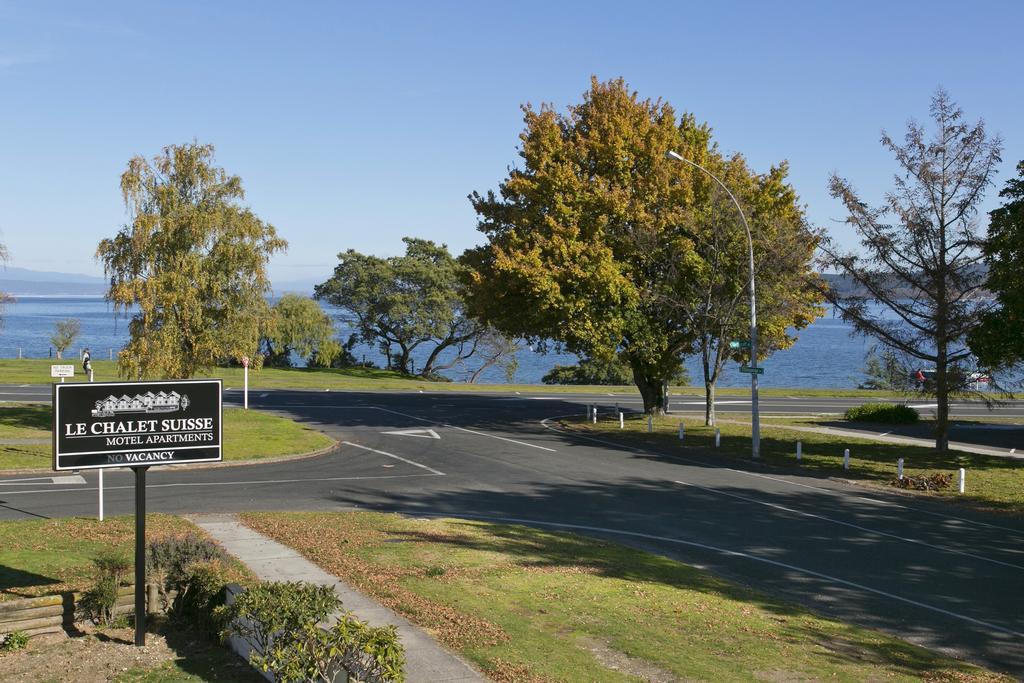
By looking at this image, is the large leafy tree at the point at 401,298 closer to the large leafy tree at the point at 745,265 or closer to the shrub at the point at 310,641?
the large leafy tree at the point at 745,265

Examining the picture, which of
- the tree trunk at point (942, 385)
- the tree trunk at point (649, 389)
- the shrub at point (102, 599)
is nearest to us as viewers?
the shrub at point (102, 599)

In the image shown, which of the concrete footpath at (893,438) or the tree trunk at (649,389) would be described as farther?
the tree trunk at (649,389)

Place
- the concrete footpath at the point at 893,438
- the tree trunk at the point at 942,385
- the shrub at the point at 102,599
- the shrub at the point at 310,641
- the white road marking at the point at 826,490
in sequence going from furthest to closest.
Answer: the concrete footpath at the point at 893,438, the tree trunk at the point at 942,385, the white road marking at the point at 826,490, the shrub at the point at 102,599, the shrub at the point at 310,641

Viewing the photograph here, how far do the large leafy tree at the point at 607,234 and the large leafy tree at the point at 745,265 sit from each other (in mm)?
121

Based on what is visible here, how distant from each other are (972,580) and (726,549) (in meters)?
4.33

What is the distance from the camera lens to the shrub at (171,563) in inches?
477

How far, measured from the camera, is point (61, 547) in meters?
16.3

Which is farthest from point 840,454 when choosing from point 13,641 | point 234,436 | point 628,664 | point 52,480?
point 13,641

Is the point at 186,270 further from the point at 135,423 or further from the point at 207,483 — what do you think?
the point at 135,423

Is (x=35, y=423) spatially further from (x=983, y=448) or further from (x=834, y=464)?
(x=983, y=448)

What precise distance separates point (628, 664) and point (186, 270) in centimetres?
2473

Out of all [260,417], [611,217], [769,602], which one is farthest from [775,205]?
[769,602]

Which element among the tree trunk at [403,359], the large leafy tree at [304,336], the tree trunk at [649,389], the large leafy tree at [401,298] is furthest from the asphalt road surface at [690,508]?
the tree trunk at [403,359]

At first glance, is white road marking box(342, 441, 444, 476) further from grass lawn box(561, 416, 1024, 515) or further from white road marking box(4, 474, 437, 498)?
grass lawn box(561, 416, 1024, 515)
